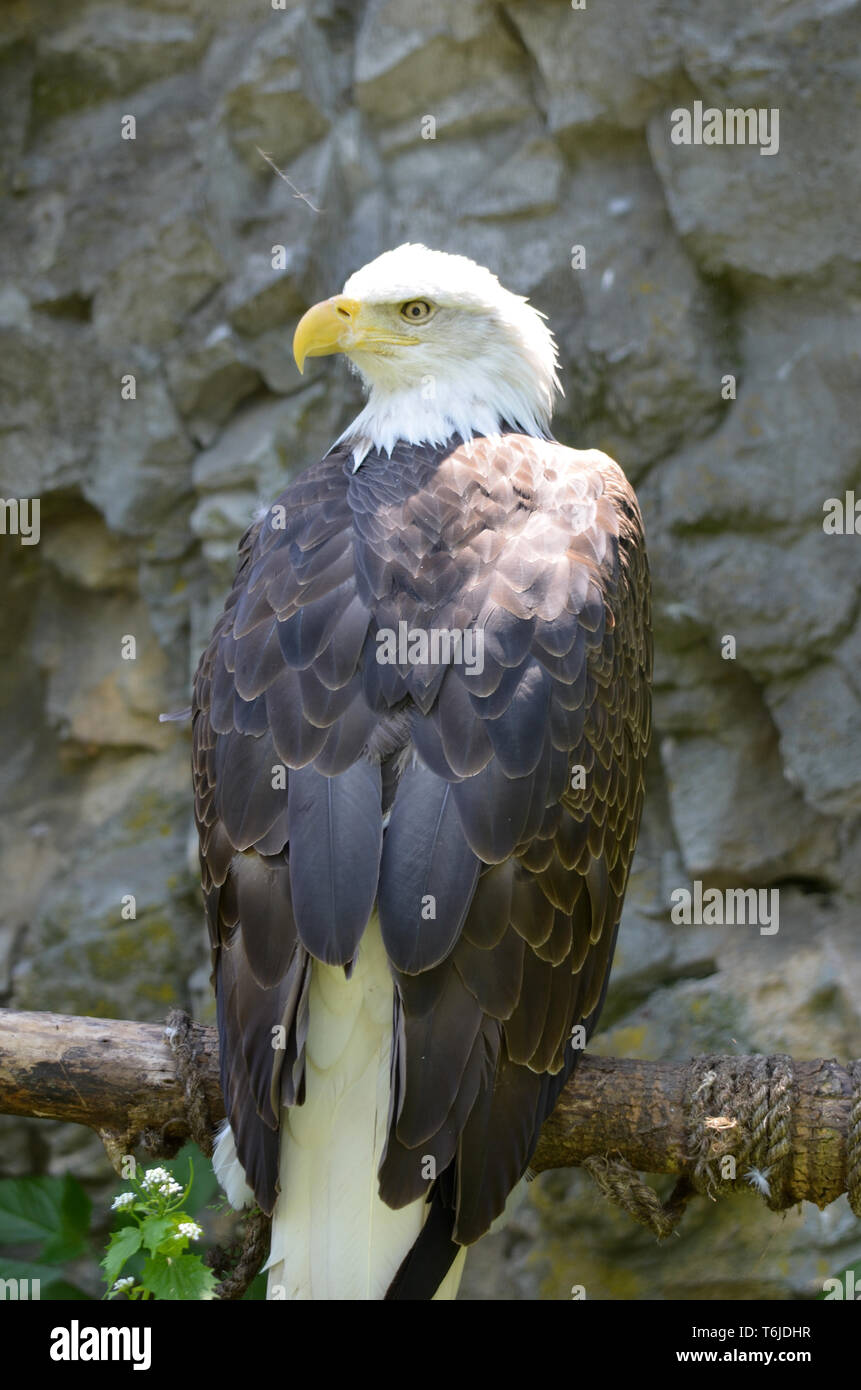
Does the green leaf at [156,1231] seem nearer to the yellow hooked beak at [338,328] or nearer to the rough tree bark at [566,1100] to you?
the rough tree bark at [566,1100]

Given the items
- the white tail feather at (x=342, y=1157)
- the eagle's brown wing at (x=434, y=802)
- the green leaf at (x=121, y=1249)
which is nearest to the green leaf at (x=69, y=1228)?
the green leaf at (x=121, y=1249)

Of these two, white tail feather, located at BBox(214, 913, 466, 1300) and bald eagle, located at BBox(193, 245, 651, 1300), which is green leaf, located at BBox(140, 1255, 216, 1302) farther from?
white tail feather, located at BBox(214, 913, 466, 1300)

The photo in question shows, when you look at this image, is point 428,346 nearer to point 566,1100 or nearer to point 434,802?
point 434,802

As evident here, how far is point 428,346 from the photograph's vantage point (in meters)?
4.34

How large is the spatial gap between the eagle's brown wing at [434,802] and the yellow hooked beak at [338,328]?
654 mm

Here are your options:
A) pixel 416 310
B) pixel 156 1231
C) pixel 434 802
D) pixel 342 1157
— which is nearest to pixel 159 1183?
pixel 156 1231

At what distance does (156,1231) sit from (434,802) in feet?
3.90

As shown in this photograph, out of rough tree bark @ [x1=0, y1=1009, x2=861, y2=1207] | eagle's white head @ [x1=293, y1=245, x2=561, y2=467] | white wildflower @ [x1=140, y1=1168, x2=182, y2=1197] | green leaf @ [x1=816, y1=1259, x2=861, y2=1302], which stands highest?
eagle's white head @ [x1=293, y1=245, x2=561, y2=467]

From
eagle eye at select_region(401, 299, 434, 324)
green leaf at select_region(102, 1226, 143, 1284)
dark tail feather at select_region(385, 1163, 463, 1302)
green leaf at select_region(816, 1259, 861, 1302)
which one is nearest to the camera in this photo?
dark tail feather at select_region(385, 1163, 463, 1302)

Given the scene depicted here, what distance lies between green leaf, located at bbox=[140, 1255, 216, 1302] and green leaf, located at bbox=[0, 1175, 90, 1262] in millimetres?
2273

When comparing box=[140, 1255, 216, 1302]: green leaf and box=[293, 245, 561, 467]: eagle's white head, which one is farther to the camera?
box=[293, 245, 561, 467]: eagle's white head

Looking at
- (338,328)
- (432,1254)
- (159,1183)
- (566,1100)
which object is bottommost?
(432,1254)

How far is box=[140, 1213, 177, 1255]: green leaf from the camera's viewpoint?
327cm

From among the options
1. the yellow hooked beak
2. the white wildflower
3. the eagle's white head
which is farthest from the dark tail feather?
the yellow hooked beak
